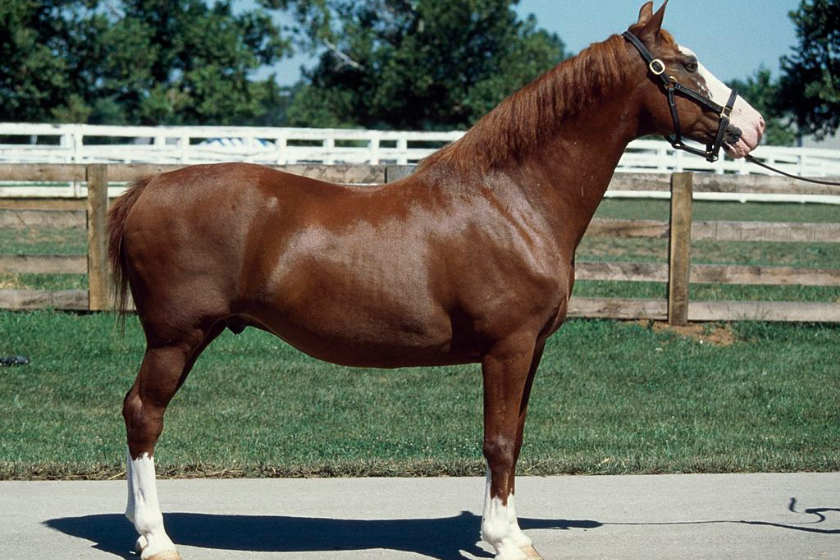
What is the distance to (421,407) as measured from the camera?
7.66m

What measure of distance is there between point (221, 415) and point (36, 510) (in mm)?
2316

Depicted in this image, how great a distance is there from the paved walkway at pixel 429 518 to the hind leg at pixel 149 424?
231 millimetres

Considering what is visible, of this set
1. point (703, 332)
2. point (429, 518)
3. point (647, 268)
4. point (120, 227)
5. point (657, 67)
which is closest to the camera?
point (657, 67)

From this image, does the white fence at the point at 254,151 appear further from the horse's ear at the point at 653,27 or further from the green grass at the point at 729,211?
the horse's ear at the point at 653,27

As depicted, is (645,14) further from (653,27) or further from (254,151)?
(254,151)

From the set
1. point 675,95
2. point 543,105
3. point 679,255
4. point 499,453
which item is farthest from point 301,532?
point 679,255

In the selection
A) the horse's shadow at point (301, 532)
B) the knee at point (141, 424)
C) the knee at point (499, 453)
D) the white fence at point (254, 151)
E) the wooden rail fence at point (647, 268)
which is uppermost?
the white fence at point (254, 151)

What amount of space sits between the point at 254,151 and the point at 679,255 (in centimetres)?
1302

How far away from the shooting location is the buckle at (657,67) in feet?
14.4

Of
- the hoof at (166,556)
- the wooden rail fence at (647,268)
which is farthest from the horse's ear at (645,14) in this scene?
the wooden rail fence at (647,268)

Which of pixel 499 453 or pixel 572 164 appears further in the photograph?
pixel 572 164

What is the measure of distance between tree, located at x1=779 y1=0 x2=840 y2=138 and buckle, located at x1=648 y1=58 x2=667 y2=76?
95.8 feet

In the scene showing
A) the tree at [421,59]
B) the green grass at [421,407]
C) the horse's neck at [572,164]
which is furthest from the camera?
the tree at [421,59]

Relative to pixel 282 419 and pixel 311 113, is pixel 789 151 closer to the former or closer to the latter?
pixel 282 419
